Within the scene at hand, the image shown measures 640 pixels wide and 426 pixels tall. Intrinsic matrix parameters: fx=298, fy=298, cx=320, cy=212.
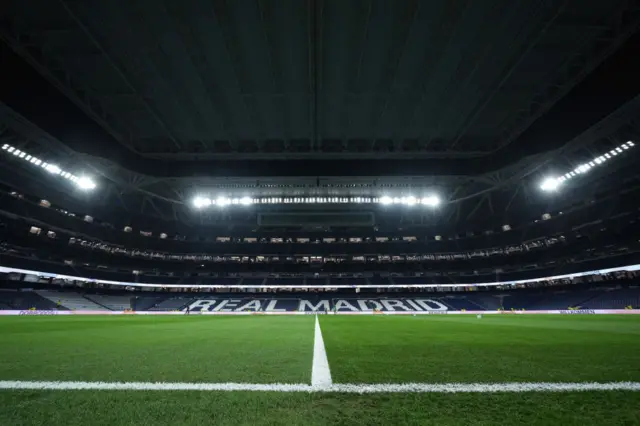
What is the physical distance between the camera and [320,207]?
35.7 metres

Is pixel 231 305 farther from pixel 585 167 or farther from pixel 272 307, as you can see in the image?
pixel 585 167

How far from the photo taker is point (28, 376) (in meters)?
2.84

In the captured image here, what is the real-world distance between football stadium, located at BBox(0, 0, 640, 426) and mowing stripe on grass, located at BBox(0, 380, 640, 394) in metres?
0.03

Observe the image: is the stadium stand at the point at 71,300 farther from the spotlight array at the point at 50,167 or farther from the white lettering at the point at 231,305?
the spotlight array at the point at 50,167

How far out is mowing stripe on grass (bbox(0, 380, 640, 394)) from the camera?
2.26 m

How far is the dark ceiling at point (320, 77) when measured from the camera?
1234 cm

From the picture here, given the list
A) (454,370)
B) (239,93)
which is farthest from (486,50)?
(454,370)

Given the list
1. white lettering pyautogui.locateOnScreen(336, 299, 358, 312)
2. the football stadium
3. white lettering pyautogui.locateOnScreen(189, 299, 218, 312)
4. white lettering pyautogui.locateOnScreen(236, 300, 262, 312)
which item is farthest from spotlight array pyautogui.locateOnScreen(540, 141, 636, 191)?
white lettering pyautogui.locateOnScreen(189, 299, 218, 312)

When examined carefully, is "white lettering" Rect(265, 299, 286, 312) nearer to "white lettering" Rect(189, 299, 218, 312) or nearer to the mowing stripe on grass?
"white lettering" Rect(189, 299, 218, 312)

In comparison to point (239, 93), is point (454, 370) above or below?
below

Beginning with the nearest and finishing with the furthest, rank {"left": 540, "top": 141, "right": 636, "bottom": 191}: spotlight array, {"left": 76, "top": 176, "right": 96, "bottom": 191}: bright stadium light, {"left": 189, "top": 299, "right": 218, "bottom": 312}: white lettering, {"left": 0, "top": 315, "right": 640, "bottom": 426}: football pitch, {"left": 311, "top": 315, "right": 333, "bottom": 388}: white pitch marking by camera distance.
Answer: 1. {"left": 0, "top": 315, "right": 640, "bottom": 426}: football pitch
2. {"left": 311, "top": 315, "right": 333, "bottom": 388}: white pitch marking
3. {"left": 540, "top": 141, "right": 636, "bottom": 191}: spotlight array
4. {"left": 76, "top": 176, "right": 96, "bottom": 191}: bright stadium light
5. {"left": 189, "top": 299, "right": 218, "bottom": 312}: white lettering

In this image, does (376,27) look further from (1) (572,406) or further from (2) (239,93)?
(1) (572,406)

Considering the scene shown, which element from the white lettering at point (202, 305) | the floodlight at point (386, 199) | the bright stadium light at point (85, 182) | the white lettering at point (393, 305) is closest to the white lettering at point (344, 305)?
the white lettering at point (393, 305)

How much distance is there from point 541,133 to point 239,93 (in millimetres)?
17743
